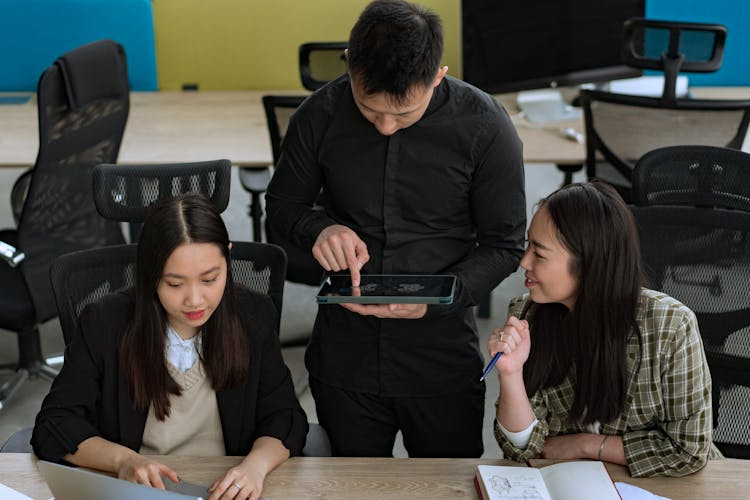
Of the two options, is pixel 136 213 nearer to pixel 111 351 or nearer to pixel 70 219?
pixel 111 351

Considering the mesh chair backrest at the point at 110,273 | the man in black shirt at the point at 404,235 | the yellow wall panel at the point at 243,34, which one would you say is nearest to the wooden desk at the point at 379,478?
the man in black shirt at the point at 404,235

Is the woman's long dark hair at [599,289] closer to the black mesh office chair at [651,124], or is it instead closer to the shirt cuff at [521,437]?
the shirt cuff at [521,437]

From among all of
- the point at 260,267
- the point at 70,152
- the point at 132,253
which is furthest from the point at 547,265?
the point at 70,152

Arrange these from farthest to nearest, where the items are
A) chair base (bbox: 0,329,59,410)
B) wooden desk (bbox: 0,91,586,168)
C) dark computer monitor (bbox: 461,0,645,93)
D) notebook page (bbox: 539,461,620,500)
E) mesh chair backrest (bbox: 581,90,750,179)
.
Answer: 1. dark computer monitor (bbox: 461,0,645,93)
2. wooden desk (bbox: 0,91,586,168)
3. chair base (bbox: 0,329,59,410)
4. mesh chair backrest (bbox: 581,90,750,179)
5. notebook page (bbox: 539,461,620,500)

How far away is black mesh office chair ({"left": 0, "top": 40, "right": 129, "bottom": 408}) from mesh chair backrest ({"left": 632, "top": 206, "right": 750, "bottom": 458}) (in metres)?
1.62

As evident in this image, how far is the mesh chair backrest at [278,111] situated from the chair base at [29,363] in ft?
3.25

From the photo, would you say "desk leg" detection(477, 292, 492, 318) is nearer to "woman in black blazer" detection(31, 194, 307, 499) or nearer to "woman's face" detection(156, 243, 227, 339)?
"woman in black blazer" detection(31, 194, 307, 499)

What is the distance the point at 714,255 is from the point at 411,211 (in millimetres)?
655

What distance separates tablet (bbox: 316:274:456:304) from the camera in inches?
72.9

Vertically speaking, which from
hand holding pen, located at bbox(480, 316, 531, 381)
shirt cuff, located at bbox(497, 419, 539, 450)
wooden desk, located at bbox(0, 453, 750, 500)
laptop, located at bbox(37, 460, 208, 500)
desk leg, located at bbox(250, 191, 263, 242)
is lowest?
desk leg, located at bbox(250, 191, 263, 242)

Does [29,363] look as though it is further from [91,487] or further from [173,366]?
[91,487]

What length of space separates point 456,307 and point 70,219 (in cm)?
149

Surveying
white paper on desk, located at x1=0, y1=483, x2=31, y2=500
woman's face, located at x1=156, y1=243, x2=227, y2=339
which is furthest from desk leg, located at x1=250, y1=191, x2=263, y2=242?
white paper on desk, located at x1=0, y1=483, x2=31, y2=500

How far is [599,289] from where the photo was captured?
6.00 feet
